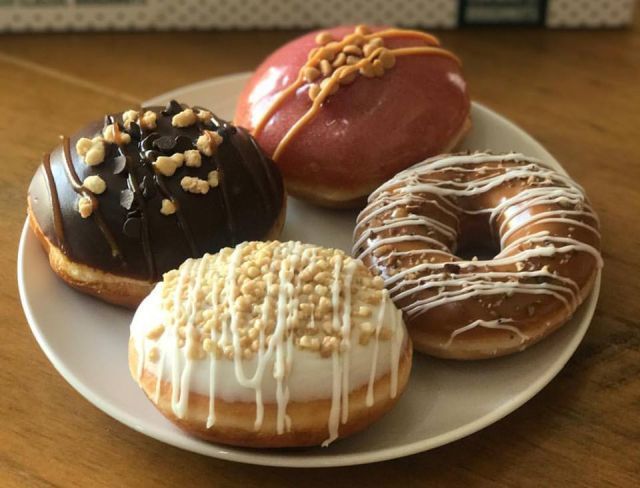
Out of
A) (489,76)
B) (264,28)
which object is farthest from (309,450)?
(264,28)

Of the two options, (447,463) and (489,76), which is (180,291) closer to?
(447,463)

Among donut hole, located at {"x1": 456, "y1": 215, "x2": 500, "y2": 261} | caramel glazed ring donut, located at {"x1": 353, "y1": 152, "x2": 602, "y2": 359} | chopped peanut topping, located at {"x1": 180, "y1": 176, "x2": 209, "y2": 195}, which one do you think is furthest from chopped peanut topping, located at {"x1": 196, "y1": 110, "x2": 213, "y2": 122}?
donut hole, located at {"x1": 456, "y1": 215, "x2": 500, "y2": 261}

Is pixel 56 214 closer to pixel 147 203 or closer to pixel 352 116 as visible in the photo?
pixel 147 203

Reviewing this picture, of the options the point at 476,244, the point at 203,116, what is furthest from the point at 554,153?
the point at 203,116

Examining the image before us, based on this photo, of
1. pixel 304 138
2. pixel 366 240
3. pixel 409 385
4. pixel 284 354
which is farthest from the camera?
pixel 304 138

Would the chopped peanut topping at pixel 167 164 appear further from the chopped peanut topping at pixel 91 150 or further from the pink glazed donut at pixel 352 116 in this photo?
the pink glazed donut at pixel 352 116

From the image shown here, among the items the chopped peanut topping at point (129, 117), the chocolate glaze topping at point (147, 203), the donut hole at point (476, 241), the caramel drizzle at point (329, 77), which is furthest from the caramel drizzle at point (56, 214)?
the donut hole at point (476, 241)
